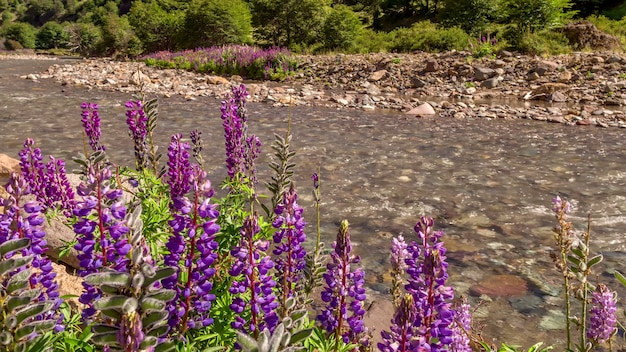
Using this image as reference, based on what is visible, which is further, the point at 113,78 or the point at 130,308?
the point at 113,78

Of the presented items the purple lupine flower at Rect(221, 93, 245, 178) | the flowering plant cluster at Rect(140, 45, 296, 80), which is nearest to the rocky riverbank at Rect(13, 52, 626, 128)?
the flowering plant cluster at Rect(140, 45, 296, 80)

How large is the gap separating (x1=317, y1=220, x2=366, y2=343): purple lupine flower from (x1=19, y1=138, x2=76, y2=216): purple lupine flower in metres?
3.28

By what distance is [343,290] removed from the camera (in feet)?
8.04

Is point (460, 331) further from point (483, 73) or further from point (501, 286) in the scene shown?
point (483, 73)

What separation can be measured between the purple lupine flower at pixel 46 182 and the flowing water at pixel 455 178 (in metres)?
2.65

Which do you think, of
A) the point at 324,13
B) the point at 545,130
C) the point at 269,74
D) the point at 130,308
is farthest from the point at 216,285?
the point at 324,13

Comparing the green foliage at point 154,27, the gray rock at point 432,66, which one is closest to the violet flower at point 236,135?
the gray rock at point 432,66

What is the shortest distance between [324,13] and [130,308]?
116ft

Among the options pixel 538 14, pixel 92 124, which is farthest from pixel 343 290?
pixel 538 14

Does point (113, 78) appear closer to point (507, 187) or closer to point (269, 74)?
point (269, 74)

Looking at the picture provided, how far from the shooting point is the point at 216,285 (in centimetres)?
338

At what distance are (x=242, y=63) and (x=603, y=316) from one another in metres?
25.5

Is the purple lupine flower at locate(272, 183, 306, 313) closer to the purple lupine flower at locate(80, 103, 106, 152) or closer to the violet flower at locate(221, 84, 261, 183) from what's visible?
the violet flower at locate(221, 84, 261, 183)

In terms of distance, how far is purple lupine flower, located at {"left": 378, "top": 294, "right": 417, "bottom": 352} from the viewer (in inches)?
75.7
